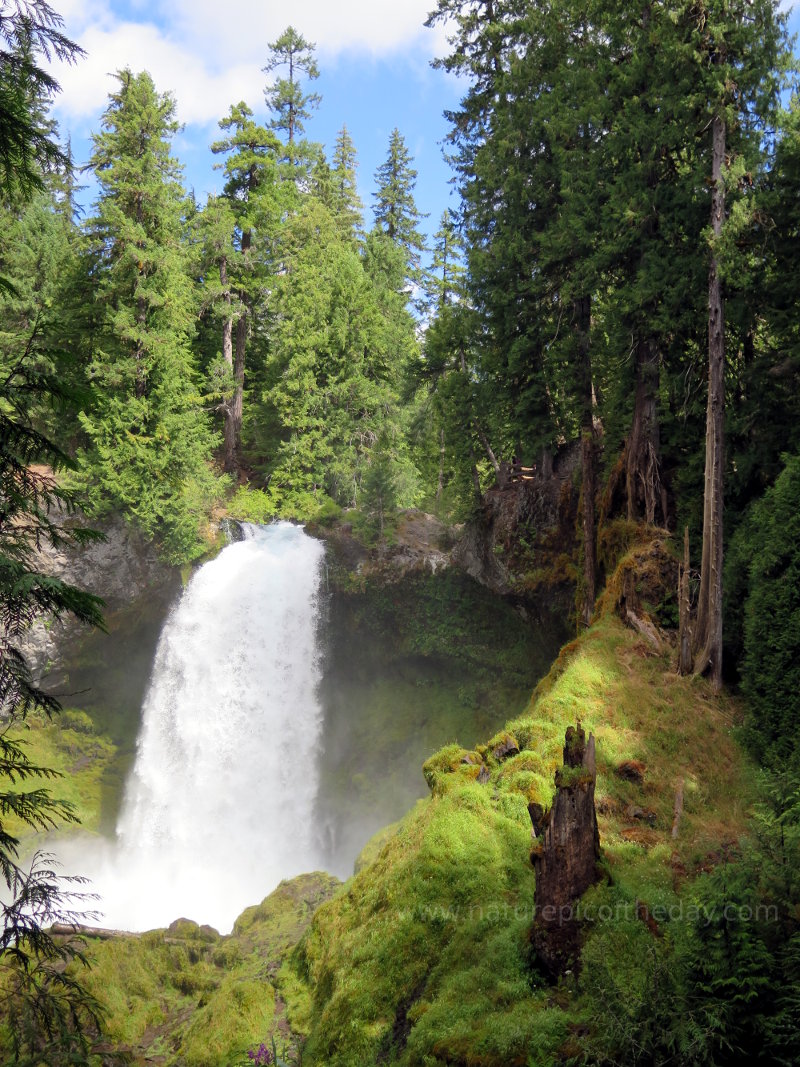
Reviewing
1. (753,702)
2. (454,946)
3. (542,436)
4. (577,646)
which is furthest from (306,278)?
(454,946)

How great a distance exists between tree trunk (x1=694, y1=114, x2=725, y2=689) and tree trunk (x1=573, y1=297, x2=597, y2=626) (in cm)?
390

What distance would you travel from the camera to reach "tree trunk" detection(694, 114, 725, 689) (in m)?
12.2

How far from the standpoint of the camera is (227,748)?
70.7 ft

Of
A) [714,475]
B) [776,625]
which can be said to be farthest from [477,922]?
[714,475]

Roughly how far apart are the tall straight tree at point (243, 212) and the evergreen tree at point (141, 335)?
657 centimetres

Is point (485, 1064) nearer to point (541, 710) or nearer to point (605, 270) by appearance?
point (541, 710)

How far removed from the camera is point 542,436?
18.6m

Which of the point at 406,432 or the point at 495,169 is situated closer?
the point at 495,169

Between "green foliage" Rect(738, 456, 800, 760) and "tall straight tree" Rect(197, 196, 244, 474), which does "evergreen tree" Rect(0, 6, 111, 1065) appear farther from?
"tall straight tree" Rect(197, 196, 244, 474)

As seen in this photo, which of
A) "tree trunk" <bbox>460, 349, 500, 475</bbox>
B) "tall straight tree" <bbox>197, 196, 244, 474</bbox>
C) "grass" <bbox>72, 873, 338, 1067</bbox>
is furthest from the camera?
"tall straight tree" <bbox>197, 196, 244, 474</bbox>

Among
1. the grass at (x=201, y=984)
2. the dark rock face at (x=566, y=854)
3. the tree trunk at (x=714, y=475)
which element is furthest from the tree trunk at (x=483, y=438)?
the dark rock face at (x=566, y=854)

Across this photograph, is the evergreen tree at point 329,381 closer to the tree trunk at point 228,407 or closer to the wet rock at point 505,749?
the tree trunk at point 228,407

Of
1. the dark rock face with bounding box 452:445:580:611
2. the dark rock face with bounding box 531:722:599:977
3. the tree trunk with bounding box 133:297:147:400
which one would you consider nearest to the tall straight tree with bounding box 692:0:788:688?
the dark rock face with bounding box 452:445:580:611

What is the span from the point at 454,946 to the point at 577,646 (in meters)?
7.15
